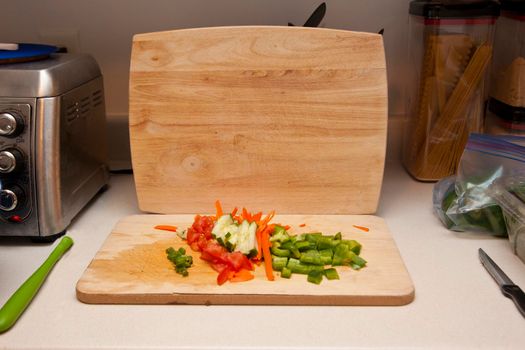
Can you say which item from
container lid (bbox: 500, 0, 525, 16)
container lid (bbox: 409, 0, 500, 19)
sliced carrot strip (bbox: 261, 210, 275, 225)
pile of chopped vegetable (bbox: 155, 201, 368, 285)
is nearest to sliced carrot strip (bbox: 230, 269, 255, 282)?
pile of chopped vegetable (bbox: 155, 201, 368, 285)

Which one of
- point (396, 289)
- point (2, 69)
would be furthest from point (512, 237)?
point (2, 69)

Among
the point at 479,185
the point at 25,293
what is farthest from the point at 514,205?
the point at 25,293

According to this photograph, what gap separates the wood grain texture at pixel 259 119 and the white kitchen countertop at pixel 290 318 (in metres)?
0.18

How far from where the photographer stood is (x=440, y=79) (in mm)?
1091

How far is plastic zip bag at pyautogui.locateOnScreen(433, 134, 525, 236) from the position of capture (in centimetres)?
91

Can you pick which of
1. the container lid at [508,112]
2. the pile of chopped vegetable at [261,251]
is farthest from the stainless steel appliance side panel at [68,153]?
the container lid at [508,112]

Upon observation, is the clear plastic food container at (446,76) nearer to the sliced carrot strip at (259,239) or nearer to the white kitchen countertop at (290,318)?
the white kitchen countertop at (290,318)

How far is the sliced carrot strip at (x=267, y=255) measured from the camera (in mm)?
780

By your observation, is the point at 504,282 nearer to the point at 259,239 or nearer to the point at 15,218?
the point at 259,239

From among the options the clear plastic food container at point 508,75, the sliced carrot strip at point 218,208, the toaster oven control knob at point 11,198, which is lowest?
the sliced carrot strip at point 218,208

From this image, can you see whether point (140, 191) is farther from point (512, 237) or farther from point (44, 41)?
point (512, 237)

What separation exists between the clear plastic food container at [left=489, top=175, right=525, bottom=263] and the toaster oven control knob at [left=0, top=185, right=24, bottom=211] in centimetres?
74

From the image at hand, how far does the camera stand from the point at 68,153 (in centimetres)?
Result: 93

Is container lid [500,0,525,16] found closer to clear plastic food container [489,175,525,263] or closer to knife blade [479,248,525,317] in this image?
clear plastic food container [489,175,525,263]
